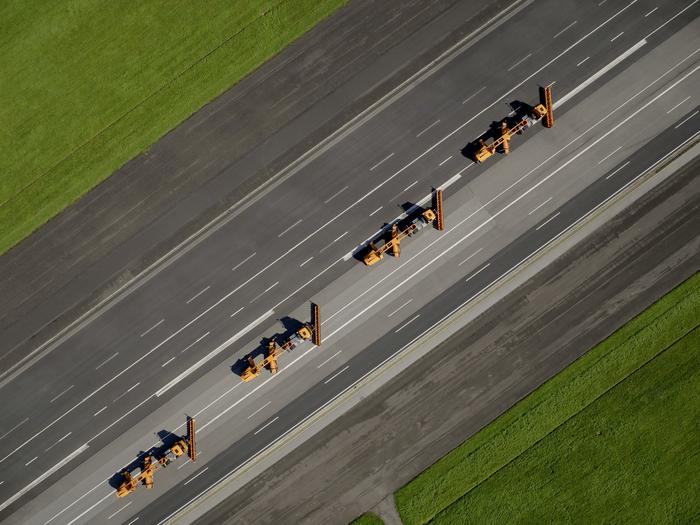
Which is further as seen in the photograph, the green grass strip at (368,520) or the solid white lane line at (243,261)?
the solid white lane line at (243,261)

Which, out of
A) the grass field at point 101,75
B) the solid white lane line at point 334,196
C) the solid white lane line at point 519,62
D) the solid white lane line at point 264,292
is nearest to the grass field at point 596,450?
the solid white lane line at point 264,292

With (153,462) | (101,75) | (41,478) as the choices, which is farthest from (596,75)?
(41,478)

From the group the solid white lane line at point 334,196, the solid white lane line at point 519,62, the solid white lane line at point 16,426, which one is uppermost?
the solid white lane line at point 16,426

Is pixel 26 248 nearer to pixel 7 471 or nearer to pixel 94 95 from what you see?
pixel 94 95

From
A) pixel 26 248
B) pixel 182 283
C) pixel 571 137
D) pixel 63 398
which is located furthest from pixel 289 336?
pixel 571 137

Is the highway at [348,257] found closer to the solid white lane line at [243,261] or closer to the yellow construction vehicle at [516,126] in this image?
the solid white lane line at [243,261]

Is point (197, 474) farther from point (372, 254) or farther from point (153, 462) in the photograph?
point (372, 254)
